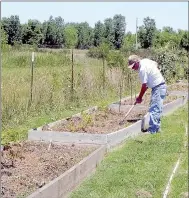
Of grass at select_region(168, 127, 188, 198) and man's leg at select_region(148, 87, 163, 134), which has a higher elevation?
man's leg at select_region(148, 87, 163, 134)

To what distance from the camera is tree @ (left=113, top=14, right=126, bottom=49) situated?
114ft

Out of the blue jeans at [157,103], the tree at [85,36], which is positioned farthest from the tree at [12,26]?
the tree at [85,36]

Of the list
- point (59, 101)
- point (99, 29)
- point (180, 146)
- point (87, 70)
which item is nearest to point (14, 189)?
point (180, 146)

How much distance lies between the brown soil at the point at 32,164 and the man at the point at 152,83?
8.64ft

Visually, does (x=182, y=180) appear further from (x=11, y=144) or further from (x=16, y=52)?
(x=16, y=52)

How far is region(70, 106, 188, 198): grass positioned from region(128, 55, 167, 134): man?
0.47m

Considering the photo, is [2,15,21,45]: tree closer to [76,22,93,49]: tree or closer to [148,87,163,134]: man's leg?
[148,87,163,134]: man's leg

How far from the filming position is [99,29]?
47.8m

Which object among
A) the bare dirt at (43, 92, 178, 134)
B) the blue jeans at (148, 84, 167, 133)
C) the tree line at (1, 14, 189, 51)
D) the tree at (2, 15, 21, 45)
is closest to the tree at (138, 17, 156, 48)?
the tree line at (1, 14, 189, 51)

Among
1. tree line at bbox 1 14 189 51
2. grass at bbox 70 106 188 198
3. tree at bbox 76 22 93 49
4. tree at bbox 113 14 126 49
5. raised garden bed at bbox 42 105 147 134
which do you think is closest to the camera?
grass at bbox 70 106 188 198

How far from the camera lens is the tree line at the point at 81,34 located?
103 feet

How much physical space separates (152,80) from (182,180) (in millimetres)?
3878

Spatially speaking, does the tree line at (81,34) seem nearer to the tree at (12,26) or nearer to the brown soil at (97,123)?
the tree at (12,26)

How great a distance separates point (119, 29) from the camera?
3559cm
